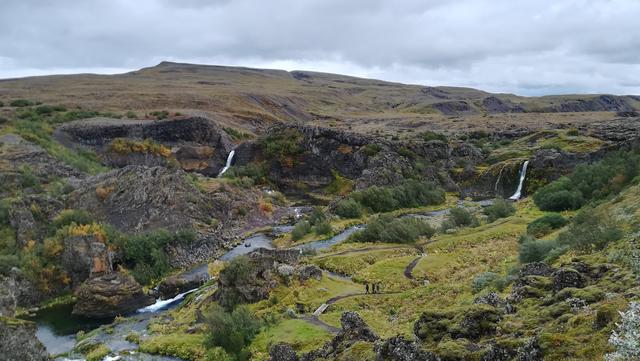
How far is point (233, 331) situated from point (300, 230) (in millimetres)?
37107

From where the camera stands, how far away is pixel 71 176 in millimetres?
87312

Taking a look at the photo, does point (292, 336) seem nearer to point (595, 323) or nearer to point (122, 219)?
point (595, 323)

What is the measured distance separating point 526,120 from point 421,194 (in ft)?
387

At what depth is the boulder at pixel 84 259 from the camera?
55656 mm

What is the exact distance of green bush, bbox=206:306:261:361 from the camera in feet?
120

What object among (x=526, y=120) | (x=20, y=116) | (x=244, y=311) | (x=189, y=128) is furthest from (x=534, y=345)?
(x=526, y=120)

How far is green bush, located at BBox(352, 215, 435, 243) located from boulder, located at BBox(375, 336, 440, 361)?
48017mm

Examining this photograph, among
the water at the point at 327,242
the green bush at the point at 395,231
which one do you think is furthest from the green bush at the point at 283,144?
the green bush at the point at 395,231

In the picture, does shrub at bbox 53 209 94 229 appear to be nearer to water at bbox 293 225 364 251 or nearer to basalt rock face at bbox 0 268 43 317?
basalt rock face at bbox 0 268 43 317

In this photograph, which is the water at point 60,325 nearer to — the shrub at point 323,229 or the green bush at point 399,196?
the shrub at point 323,229

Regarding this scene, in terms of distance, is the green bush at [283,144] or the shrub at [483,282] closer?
the shrub at [483,282]

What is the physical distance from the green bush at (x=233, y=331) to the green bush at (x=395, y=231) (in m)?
30.9

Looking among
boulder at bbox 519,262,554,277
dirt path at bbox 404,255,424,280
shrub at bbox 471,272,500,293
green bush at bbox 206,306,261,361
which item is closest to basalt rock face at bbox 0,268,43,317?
green bush at bbox 206,306,261,361

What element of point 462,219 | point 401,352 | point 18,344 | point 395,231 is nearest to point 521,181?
point 462,219
